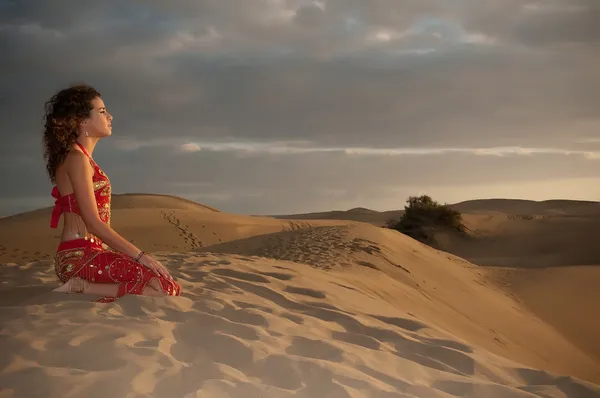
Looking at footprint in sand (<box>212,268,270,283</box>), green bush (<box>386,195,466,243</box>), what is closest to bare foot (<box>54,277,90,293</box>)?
footprint in sand (<box>212,268,270,283</box>)

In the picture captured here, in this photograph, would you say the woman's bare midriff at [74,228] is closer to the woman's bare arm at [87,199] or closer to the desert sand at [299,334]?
the woman's bare arm at [87,199]

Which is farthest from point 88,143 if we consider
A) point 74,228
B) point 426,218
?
point 426,218

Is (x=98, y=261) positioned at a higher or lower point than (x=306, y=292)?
A: higher

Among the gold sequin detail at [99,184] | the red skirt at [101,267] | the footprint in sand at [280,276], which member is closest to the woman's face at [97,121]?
the gold sequin detail at [99,184]

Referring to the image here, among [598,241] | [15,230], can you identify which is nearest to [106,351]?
[15,230]

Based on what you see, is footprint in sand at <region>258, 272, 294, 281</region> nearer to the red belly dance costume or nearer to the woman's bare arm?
the red belly dance costume

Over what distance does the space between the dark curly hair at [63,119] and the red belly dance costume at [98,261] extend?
0.14 metres

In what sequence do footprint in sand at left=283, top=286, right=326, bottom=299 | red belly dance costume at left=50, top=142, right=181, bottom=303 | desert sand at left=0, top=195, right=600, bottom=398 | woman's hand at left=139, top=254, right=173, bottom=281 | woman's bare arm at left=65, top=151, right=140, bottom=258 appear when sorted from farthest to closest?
footprint in sand at left=283, top=286, right=326, bottom=299
red belly dance costume at left=50, top=142, right=181, bottom=303
woman's hand at left=139, top=254, right=173, bottom=281
woman's bare arm at left=65, top=151, right=140, bottom=258
desert sand at left=0, top=195, right=600, bottom=398

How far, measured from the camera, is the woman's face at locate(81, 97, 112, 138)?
429 centimetres

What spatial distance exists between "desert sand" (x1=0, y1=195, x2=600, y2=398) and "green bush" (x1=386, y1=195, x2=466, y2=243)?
11.2m

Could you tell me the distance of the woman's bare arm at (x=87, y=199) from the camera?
4.09 meters

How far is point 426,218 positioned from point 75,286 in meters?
19.8

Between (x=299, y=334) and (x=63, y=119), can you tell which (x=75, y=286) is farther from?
(x=299, y=334)

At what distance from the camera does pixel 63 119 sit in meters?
4.24
